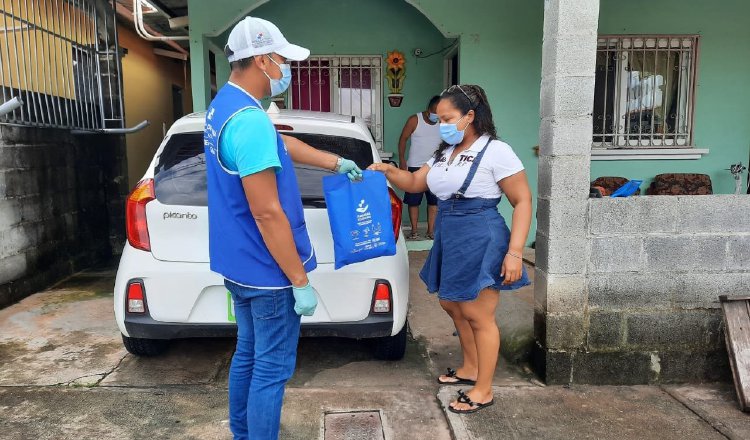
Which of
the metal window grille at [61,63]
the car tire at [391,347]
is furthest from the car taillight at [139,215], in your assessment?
the metal window grille at [61,63]

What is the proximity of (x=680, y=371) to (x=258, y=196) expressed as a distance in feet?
9.19

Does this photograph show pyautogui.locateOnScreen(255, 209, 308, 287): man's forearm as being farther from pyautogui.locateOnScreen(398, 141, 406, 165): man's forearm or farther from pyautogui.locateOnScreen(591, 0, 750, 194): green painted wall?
pyautogui.locateOnScreen(591, 0, 750, 194): green painted wall

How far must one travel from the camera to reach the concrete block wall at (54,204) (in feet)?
16.4

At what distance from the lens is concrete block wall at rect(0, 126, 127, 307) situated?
16.4 feet

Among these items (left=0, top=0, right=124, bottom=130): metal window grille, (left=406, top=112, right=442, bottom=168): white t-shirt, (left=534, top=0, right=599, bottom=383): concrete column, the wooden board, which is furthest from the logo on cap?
(left=406, top=112, right=442, bottom=168): white t-shirt

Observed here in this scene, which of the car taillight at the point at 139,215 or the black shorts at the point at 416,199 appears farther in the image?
the black shorts at the point at 416,199

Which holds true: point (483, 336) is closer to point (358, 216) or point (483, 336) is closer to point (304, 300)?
point (358, 216)

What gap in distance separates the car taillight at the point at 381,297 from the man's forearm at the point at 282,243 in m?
1.07

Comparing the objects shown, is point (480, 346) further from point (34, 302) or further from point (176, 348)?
point (34, 302)

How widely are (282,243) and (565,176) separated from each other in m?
1.84

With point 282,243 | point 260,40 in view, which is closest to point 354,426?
point 282,243

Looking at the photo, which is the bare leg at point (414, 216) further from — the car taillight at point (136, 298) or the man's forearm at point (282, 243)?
the man's forearm at point (282, 243)

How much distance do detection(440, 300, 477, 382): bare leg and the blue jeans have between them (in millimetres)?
1144

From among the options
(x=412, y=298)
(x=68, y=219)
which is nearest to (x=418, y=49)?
(x=412, y=298)
